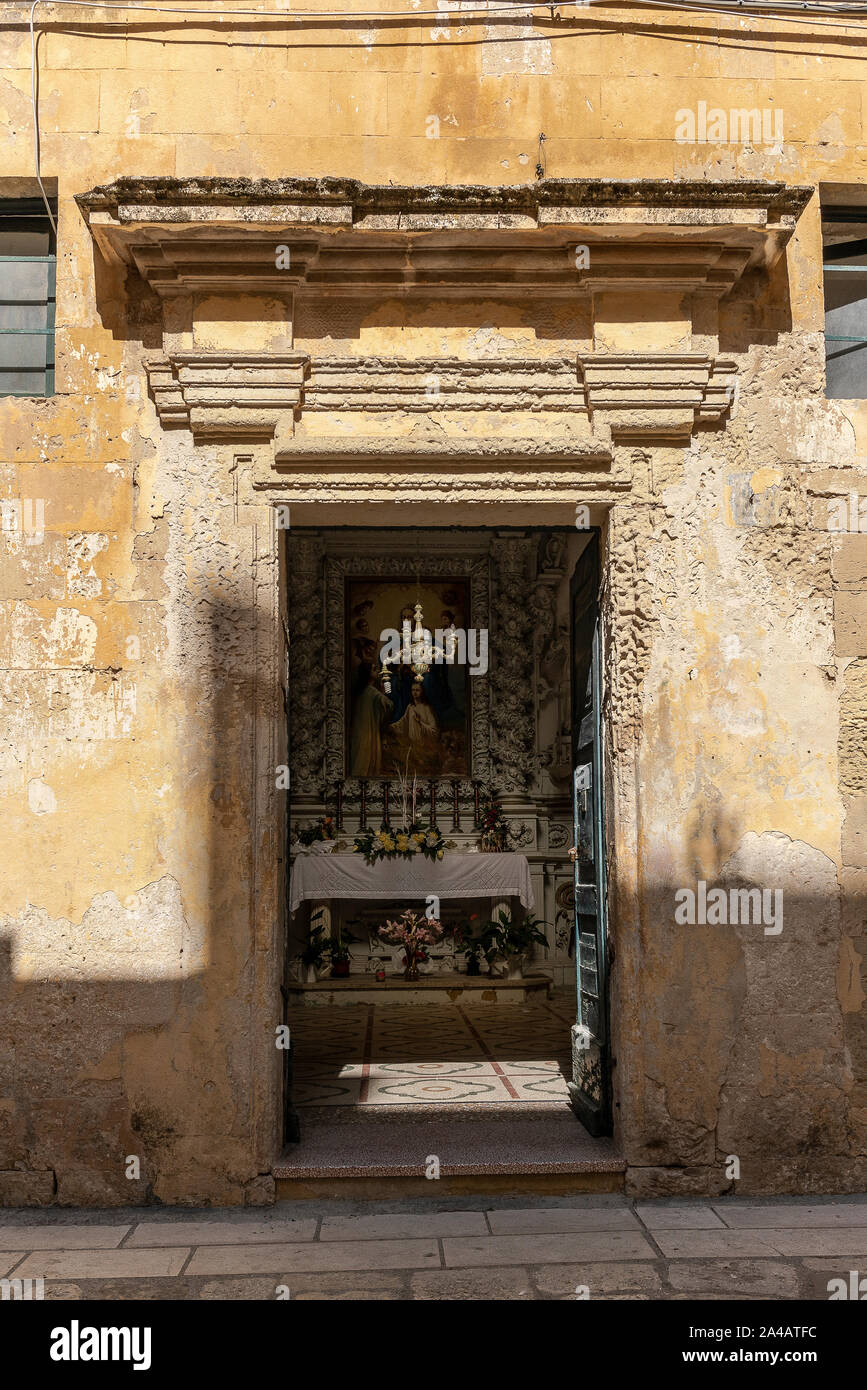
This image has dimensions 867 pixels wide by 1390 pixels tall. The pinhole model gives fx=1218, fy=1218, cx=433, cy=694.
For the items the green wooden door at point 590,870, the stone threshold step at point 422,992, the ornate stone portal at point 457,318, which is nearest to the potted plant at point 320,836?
the stone threshold step at point 422,992

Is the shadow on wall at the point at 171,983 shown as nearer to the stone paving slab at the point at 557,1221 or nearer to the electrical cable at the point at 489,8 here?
the stone paving slab at the point at 557,1221

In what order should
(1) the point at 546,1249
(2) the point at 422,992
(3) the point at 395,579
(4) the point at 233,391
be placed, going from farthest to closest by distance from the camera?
(3) the point at 395,579 → (2) the point at 422,992 → (4) the point at 233,391 → (1) the point at 546,1249

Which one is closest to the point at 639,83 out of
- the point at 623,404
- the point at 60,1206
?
the point at 623,404

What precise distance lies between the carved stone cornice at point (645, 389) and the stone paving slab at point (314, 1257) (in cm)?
321

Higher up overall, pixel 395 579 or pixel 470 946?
pixel 395 579

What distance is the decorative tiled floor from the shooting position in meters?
6.32

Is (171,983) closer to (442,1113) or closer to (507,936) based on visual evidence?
(442,1113)

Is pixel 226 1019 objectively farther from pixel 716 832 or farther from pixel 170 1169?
pixel 716 832

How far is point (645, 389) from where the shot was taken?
16.4ft

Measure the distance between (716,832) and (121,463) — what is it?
2.86 meters

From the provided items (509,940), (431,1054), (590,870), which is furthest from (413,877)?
(590,870)

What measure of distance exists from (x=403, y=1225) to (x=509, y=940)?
609 cm

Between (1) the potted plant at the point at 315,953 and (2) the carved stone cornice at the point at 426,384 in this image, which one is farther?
(1) the potted plant at the point at 315,953

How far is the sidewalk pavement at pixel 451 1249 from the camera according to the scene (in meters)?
3.83
